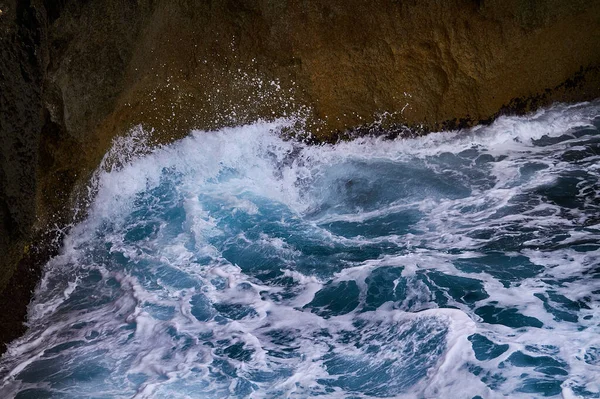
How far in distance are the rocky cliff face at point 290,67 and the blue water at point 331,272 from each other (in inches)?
9.1

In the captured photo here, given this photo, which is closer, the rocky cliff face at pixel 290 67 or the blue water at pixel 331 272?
→ the blue water at pixel 331 272

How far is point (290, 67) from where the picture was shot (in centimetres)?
634

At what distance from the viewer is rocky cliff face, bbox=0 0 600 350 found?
5.28 metres

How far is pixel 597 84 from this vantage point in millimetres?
A: 7141

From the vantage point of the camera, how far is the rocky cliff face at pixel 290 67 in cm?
528

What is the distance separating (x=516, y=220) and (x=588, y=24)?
2516 mm

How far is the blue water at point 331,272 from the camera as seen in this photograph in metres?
4.02

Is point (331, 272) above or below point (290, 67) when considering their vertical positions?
below

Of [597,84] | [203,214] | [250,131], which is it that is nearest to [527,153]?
[597,84]

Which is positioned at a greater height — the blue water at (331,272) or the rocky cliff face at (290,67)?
the rocky cliff face at (290,67)

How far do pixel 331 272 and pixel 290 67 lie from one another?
2103 mm

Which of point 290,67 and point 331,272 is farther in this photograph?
point 290,67

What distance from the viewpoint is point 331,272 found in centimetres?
512

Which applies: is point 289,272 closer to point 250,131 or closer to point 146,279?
point 146,279
